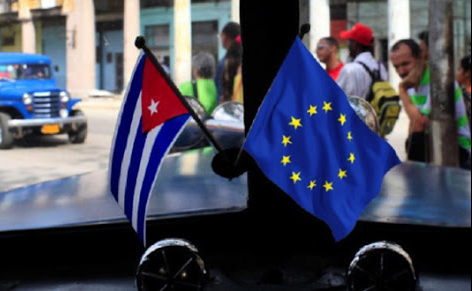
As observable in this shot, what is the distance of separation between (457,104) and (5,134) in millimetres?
3348

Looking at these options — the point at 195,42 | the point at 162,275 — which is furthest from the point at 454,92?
the point at 162,275

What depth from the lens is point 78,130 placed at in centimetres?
217

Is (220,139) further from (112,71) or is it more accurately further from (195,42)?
(195,42)

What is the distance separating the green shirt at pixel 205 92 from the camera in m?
2.19

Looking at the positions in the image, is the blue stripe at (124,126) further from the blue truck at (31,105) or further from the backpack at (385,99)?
the backpack at (385,99)

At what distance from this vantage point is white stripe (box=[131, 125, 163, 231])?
58.6 inches

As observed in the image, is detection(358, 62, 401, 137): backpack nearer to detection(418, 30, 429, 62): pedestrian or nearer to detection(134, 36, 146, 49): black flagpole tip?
detection(418, 30, 429, 62): pedestrian

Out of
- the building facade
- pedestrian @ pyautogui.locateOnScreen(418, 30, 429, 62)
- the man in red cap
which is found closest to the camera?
the building facade

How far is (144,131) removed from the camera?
151cm

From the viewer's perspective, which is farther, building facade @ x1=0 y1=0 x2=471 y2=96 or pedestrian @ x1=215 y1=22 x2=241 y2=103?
pedestrian @ x1=215 y1=22 x2=241 y2=103

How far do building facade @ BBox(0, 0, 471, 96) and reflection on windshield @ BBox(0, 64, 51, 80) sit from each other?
5 centimetres

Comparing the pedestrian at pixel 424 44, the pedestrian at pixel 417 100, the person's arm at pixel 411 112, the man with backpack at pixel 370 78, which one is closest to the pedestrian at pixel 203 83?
the man with backpack at pixel 370 78

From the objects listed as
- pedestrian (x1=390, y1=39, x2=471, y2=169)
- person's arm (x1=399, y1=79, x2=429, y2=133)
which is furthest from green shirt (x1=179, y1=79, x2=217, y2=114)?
person's arm (x1=399, y1=79, x2=429, y2=133)

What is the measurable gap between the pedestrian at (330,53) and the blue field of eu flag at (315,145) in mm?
637
